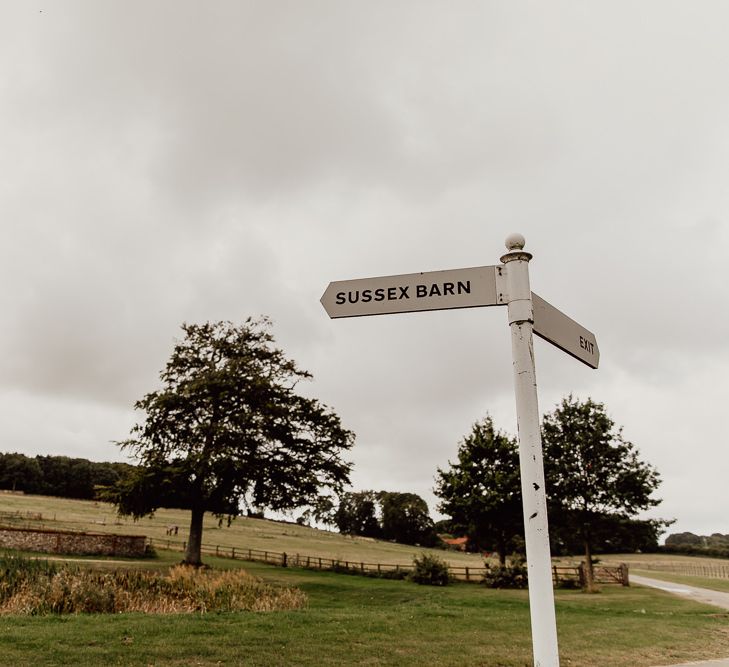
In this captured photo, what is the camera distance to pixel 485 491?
107 feet

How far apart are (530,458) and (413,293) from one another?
48.5 inches

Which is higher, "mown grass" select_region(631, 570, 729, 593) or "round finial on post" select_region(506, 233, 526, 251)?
"round finial on post" select_region(506, 233, 526, 251)

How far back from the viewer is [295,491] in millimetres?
30922

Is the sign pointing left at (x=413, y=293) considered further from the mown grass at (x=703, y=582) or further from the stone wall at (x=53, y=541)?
the mown grass at (x=703, y=582)

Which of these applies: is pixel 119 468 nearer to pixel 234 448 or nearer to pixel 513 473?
pixel 234 448

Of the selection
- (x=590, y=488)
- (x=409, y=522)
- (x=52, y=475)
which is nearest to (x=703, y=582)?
(x=590, y=488)

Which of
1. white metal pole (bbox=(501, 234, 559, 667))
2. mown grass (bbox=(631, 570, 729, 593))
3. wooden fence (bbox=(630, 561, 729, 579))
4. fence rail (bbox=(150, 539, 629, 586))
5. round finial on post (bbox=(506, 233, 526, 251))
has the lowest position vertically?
wooden fence (bbox=(630, 561, 729, 579))

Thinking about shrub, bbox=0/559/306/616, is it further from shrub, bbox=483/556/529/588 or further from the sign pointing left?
shrub, bbox=483/556/529/588

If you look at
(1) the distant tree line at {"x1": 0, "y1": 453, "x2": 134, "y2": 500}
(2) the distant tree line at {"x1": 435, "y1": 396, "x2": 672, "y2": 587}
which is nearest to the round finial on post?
(2) the distant tree line at {"x1": 435, "y1": 396, "x2": 672, "y2": 587}

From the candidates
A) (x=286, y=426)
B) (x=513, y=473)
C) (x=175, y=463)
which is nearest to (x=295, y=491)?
(x=286, y=426)

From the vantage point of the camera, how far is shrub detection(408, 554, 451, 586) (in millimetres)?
31266

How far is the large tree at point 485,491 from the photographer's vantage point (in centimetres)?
3241

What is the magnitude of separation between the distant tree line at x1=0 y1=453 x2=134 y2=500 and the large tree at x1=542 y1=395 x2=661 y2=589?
A: 99.9 meters

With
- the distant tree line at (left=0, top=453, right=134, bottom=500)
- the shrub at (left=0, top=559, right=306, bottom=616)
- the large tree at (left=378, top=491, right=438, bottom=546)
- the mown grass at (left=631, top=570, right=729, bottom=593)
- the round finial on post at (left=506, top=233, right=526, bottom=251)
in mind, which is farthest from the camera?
the distant tree line at (left=0, top=453, right=134, bottom=500)
